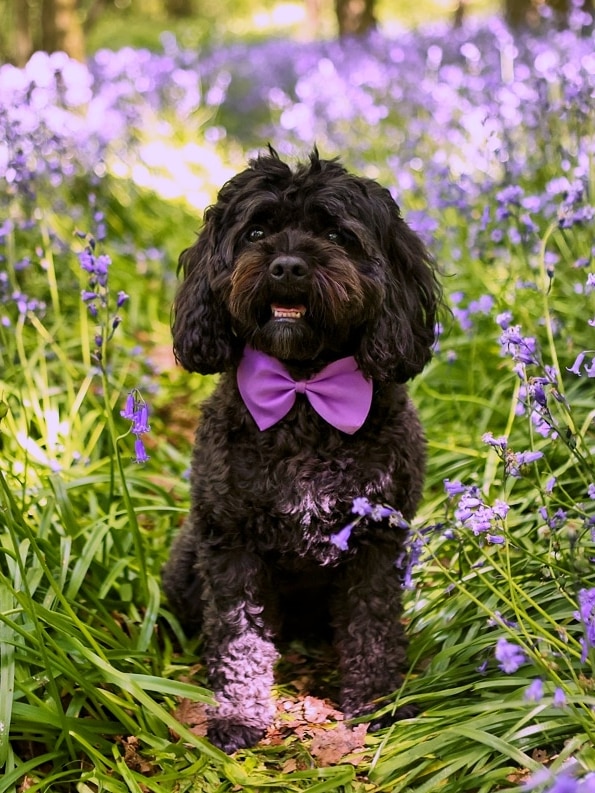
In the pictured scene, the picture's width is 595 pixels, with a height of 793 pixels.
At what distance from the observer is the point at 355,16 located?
46.9 ft

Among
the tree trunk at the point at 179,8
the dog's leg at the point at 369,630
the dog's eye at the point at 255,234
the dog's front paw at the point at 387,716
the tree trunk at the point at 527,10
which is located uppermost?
the tree trunk at the point at 179,8

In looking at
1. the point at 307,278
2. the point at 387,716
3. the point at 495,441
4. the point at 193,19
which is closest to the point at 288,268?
the point at 307,278

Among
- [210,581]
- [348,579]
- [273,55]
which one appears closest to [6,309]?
[210,581]

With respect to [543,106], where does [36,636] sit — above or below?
below

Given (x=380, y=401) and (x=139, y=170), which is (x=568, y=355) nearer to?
Answer: (x=380, y=401)

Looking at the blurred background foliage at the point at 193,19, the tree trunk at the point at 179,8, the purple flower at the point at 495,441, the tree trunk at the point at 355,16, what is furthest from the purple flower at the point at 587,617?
the tree trunk at the point at 179,8

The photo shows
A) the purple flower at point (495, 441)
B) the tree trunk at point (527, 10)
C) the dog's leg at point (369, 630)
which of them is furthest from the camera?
the tree trunk at point (527, 10)

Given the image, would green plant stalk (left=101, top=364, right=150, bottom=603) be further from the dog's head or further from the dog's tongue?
the dog's tongue

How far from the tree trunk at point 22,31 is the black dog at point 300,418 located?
7539 mm

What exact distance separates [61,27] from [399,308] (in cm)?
714

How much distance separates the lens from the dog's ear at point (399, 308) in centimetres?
272

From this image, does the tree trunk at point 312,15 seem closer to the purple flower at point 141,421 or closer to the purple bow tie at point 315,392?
the purple bow tie at point 315,392

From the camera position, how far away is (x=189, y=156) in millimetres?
9539

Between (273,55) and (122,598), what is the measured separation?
11.9m
